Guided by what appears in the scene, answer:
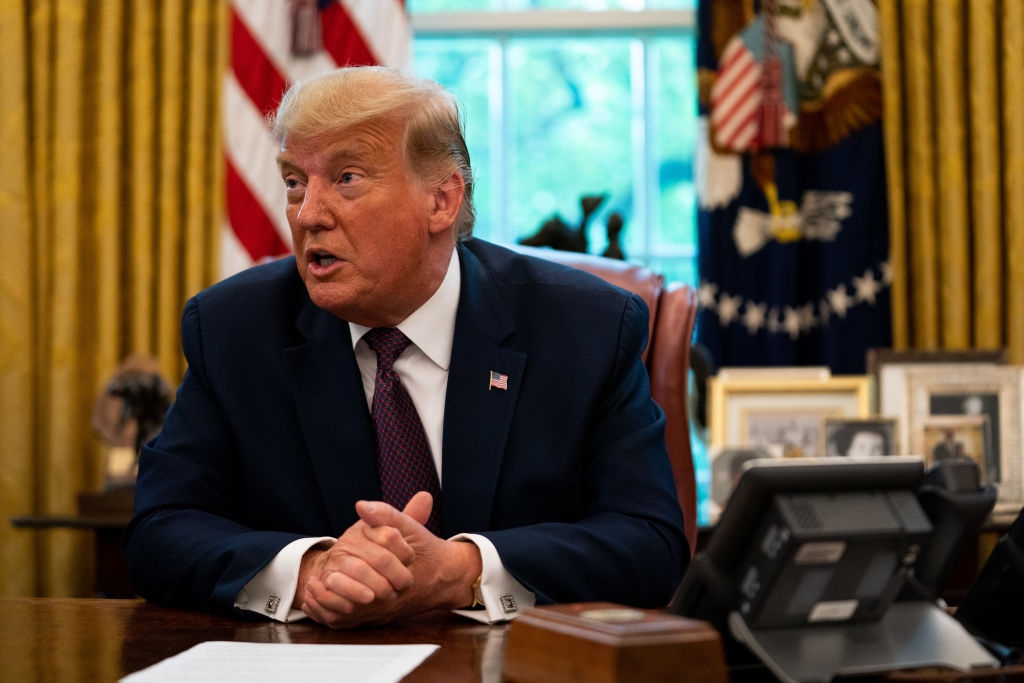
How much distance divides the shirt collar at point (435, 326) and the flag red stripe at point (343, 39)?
187 centimetres

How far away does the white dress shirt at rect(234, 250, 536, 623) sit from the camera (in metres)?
1.30

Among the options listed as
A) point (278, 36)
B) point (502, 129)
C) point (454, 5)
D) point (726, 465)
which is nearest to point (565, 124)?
point (502, 129)

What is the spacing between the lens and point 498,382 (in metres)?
1.60

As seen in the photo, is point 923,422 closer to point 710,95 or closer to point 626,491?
point 710,95

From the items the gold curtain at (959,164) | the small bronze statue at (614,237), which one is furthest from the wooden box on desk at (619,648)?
the gold curtain at (959,164)

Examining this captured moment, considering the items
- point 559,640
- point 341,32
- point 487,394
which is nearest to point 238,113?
point 341,32

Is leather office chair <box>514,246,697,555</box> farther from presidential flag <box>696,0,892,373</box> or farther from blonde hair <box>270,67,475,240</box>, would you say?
presidential flag <box>696,0,892,373</box>

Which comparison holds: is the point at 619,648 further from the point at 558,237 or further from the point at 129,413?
the point at 129,413

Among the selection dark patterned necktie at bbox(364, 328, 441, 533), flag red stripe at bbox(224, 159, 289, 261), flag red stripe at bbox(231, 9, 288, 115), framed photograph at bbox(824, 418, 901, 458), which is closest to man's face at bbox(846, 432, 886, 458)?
framed photograph at bbox(824, 418, 901, 458)

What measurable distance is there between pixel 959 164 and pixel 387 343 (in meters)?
2.25

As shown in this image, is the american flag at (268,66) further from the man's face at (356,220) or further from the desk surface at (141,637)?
the desk surface at (141,637)

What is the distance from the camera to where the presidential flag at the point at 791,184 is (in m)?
3.31

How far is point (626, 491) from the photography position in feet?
4.99

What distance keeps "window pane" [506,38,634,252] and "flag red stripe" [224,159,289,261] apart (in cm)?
81
